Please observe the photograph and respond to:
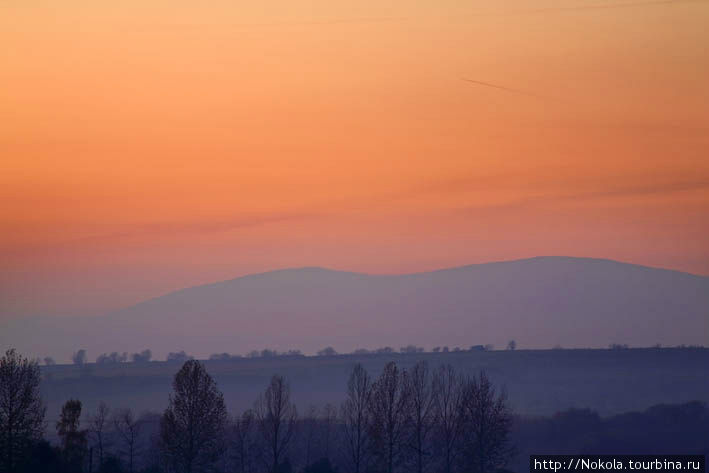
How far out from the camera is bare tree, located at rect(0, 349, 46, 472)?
212 feet

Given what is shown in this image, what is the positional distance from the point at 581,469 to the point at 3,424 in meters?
37.0

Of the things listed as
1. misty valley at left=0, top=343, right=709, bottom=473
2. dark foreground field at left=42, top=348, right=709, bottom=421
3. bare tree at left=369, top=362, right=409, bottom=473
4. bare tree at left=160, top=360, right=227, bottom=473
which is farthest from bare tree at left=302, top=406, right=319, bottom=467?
dark foreground field at left=42, top=348, right=709, bottom=421

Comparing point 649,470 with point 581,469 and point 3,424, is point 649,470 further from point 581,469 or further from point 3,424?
point 3,424

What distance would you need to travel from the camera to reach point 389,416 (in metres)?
81.1

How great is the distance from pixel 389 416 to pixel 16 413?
29.0m

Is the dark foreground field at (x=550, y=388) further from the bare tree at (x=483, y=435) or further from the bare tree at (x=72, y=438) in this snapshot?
the bare tree at (x=72, y=438)

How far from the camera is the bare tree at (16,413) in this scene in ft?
212

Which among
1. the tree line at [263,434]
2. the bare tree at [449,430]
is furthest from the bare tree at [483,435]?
the bare tree at [449,430]

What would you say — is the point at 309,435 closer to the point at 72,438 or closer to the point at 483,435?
the point at 483,435

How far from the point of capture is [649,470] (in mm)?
66812

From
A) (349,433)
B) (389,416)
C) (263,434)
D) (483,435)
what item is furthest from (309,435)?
(483,435)

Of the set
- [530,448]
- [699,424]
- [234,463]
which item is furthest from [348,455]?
[699,424]

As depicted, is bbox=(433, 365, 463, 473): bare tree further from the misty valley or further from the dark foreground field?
the dark foreground field

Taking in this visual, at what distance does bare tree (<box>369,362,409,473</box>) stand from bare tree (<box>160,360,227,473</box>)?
1256 cm
